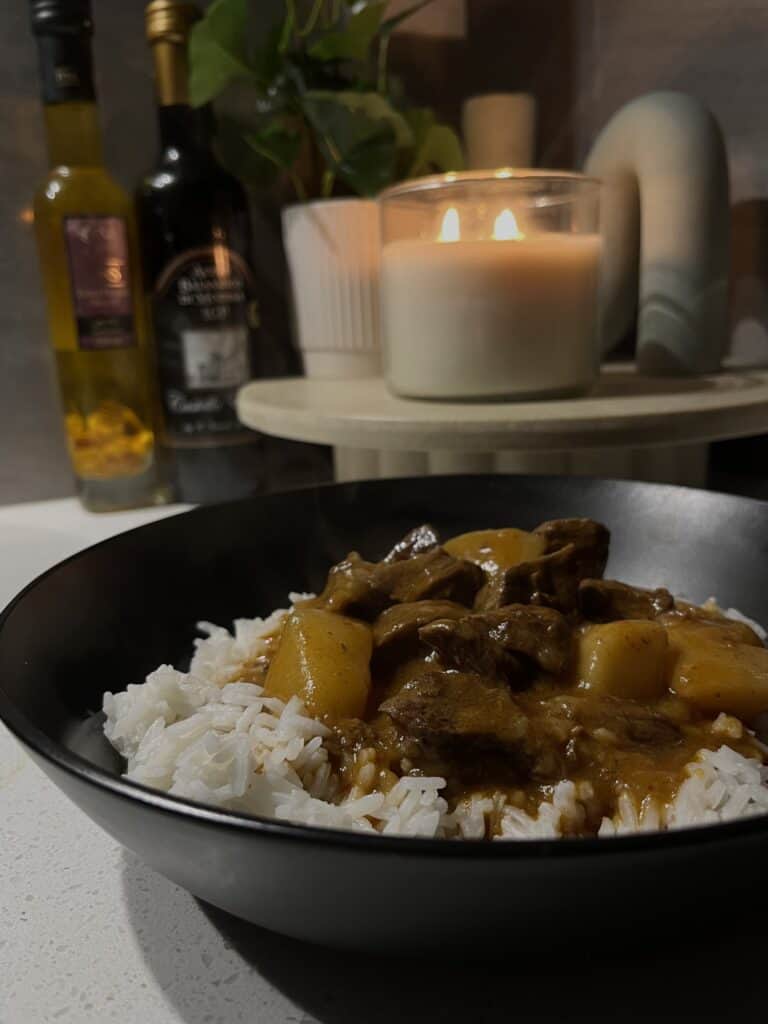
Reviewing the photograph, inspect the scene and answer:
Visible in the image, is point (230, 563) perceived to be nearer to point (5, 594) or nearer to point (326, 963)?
point (5, 594)

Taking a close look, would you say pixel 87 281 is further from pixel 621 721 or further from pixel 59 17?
pixel 621 721

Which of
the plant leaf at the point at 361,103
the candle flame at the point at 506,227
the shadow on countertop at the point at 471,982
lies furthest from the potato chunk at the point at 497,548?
the plant leaf at the point at 361,103

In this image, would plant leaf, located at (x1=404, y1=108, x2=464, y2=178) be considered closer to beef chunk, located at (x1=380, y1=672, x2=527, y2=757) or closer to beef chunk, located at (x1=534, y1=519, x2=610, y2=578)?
beef chunk, located at (x1=534, y1=519, x2=610, y2=578)

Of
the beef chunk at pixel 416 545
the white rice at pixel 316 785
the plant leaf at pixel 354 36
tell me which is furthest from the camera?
the plant leaf at pixel 354 36

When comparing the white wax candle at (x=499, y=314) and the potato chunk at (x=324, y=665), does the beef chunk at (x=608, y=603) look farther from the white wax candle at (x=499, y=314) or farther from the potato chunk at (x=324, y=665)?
the white wax candle at (x=499, y=314)

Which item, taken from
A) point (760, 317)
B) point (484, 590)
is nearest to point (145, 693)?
point (484, 590)

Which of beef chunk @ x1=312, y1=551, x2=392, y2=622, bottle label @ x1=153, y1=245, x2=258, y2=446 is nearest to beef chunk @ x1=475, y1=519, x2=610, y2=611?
beef chunk @ x1=312, y1=551, x2=392, y2=622

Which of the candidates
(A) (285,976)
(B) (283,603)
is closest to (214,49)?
(B) (283,603)
